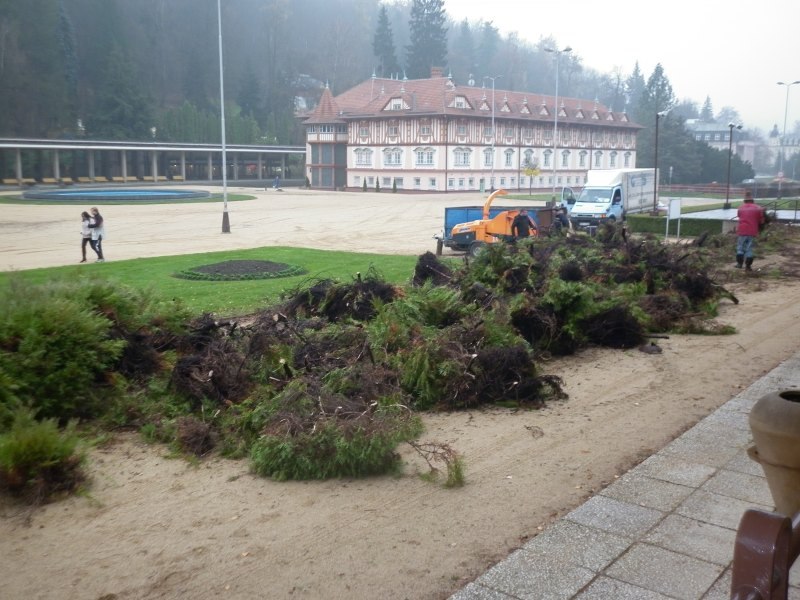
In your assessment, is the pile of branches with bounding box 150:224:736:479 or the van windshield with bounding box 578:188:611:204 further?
the van windshield with bounding box 578:188:611:204

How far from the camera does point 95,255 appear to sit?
91.5 feet

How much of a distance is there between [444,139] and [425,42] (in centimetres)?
5266

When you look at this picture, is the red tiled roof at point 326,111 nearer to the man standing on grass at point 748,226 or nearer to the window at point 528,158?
the window at point 528,158

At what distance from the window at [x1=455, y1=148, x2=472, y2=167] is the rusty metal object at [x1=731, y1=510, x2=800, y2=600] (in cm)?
8367

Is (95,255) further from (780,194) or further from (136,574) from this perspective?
(780,194)

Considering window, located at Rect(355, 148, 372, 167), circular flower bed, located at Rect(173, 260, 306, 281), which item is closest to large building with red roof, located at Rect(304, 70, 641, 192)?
window, located at Rect(355, 148, 372, 167)

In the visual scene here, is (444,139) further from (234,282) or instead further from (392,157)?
(234,282)

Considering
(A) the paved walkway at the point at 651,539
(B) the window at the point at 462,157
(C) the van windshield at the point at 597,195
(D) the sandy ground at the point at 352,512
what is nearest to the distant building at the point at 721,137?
(B) the window at the point at 462,157

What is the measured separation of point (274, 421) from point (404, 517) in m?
2.12

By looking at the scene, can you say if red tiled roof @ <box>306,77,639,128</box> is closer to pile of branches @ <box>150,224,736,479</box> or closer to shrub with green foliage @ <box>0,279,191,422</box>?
pile of branches @ <box>150,224,736,479</box>

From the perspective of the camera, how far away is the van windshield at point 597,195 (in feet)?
136

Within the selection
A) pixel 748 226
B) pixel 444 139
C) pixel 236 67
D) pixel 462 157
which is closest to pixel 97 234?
pixel 748 226

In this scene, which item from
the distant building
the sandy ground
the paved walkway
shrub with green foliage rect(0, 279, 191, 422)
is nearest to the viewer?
the paved walkway

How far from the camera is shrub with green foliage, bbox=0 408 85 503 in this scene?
23.0ft
